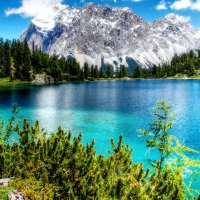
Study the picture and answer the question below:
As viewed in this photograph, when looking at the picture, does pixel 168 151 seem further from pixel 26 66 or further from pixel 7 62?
pixel 26 66

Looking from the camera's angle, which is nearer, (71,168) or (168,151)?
(168,151)

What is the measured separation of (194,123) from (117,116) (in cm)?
1639

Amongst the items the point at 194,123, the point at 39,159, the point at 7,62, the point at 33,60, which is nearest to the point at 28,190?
the point at 39,159

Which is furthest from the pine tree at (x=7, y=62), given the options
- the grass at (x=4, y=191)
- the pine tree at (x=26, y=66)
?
the grass at (x=4, y=191)

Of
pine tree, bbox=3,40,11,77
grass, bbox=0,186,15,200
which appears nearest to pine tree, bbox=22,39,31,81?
pine tree, bbox=3,40,11,77

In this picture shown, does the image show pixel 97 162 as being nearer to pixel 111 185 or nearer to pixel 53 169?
pixel 53 169

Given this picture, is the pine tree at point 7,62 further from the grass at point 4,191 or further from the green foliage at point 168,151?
the green foliage at point 168,151

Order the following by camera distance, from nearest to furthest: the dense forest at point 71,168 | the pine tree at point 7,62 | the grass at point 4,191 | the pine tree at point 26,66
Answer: the dense forest at point 71,168 → the grass at point 4,191 → the pine tree at point 7,62 → the pine tree at point 26,66

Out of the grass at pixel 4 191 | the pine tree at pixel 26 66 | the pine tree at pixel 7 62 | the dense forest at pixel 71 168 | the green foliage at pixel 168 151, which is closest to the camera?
the green foliage at pixel 168 151

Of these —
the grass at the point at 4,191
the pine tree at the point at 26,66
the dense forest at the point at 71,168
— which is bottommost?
the grass at the point at 4,191

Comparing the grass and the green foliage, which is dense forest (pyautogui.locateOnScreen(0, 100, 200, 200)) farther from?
the grass

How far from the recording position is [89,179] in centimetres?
1168

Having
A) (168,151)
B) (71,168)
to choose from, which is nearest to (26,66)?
(71,168)

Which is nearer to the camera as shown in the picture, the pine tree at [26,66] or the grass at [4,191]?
the grass at [4,191]
